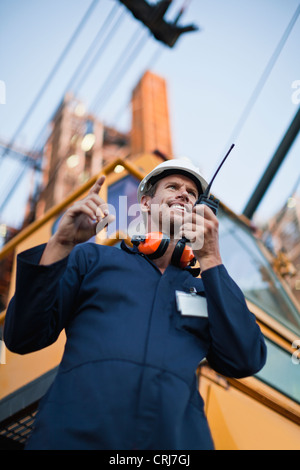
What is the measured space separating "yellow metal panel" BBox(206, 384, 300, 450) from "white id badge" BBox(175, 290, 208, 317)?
3.02 feet

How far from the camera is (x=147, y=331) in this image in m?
1.23

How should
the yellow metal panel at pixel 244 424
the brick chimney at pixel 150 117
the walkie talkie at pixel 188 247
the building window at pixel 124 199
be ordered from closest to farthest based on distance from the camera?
1. the walkie talkie at pixel 188 247
2. the yellow metal panel at pixel 244 424
3. the building window at pixel 124 199
4. the brick chimney at pixel 150 117

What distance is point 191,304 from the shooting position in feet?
4.44

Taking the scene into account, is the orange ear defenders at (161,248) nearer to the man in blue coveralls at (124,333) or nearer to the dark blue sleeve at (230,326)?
the man in blue coveralls at (124,333)

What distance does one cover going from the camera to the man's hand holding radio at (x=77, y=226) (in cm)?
127

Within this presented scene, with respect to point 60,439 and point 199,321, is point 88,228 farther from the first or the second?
point 60,439

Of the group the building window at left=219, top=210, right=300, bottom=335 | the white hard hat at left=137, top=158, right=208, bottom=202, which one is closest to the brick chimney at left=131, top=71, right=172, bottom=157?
the building window at left=219, top=210, right=300, bottom=335

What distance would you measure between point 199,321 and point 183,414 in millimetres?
335

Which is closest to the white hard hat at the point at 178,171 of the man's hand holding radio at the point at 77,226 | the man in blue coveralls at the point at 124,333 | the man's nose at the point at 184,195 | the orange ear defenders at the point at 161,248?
the man's nose at the point at 184,195

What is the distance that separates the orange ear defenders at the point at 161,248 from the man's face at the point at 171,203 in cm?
Answer: 9

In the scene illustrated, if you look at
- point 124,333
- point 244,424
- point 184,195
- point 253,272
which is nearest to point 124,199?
point 184,195

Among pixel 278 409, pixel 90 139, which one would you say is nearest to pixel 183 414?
pixel 278 409

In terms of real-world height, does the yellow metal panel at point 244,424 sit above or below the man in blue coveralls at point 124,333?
below
